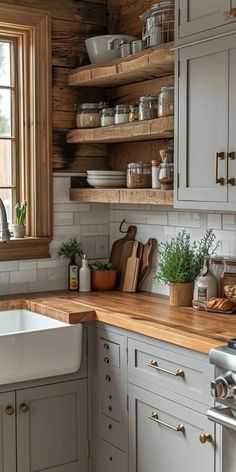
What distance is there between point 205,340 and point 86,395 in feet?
3.21

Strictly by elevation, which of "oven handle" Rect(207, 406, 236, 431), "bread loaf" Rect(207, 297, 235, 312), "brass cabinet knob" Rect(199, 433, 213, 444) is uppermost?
"bread loaf" Rect(207, 297, 235, 312)

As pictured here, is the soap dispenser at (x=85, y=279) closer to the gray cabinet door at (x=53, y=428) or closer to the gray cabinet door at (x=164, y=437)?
the gray cabinet door at (x=53, y=428)

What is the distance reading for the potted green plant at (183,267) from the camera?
3.56 meters

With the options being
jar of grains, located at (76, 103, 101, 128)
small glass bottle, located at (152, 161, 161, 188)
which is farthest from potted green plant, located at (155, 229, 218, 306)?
jar of grains, located at (76, 103, 101, 128)

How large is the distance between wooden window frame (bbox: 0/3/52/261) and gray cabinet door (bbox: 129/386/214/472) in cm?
120

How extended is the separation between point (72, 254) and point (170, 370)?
1.39m

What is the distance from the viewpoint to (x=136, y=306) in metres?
3.58

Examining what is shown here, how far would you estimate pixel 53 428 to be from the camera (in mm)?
3416

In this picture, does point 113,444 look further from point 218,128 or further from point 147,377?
point 218,128

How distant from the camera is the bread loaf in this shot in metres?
3.31

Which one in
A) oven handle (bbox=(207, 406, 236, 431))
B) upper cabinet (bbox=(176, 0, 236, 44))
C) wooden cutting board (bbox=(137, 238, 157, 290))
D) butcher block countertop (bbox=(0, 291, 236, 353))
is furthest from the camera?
wooden cutting board (bbox=(137, 238, 157, 290))

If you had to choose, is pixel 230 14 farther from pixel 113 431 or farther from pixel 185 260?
pixel 113 431

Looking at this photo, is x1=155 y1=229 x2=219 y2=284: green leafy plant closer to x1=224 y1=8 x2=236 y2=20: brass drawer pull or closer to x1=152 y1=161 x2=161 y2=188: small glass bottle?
x1=152 y1=161 x2=161 y2=188: small glass bottle

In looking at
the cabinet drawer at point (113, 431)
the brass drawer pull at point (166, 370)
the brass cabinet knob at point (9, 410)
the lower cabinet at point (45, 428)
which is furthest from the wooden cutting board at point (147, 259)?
the brass cabinet knob at point (9, 410)
